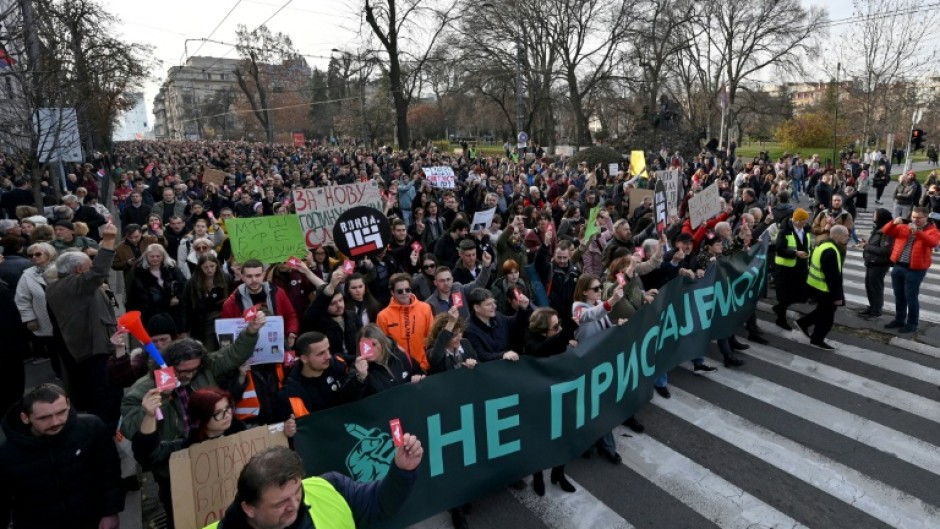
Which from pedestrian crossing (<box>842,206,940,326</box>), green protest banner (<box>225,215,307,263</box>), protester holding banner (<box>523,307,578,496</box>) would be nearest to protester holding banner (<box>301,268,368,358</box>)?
green protest banner (<box>225,215,307,263</box>)

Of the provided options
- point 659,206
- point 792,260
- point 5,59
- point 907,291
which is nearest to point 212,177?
point 5,59

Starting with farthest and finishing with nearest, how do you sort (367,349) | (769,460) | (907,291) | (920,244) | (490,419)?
(907,291) < (920,244) < (769,460) < (490,419) < (367,349)

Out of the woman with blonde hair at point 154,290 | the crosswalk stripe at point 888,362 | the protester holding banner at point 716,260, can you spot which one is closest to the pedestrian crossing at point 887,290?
the crosswalk stripe at point 888,362

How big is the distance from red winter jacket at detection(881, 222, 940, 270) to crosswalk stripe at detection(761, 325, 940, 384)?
1263mm

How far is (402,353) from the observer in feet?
14.2

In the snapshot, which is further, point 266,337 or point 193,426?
point 266,337

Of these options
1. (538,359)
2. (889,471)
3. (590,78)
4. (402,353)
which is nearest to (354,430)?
(402,353)

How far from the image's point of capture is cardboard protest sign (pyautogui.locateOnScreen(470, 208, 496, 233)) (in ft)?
28.5

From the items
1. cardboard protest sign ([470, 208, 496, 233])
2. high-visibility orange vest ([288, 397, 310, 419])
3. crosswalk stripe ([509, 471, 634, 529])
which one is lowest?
crosswalk stripe ([509, 471, 634, 529])

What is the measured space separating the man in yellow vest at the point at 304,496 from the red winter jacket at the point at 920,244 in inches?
300

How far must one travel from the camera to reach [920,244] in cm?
721

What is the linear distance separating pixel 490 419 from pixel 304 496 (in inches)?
81.2

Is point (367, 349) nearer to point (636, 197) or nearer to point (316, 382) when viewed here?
point (316, 382)

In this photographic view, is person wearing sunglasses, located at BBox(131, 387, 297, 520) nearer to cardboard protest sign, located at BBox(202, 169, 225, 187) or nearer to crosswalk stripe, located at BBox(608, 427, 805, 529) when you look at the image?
crosswalk stripe, located at BBox(608, 427, 805, 529)
